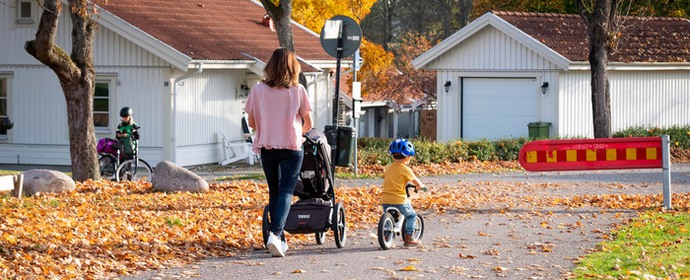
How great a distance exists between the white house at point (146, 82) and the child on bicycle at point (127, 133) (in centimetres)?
661

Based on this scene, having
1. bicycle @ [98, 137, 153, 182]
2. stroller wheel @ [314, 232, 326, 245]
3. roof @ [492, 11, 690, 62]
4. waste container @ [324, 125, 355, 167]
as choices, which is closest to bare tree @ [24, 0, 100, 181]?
bicycle @ [98, 137, 153, 182]

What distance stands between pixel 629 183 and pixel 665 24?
53.4ft

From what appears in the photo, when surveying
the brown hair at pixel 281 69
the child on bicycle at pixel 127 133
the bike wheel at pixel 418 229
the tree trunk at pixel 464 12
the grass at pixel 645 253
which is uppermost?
the tree trunk at pixel 464 12

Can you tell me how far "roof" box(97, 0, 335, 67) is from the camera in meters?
28.5

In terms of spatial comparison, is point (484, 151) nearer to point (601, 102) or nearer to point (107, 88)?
point (601, 102)

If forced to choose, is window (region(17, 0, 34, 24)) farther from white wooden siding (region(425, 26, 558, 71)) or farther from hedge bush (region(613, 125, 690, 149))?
hedge bush (region(613, 125, 690, 149))

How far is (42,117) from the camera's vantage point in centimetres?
2933

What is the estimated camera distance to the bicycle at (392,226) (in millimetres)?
11254

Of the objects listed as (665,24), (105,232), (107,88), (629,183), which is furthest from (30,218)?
(665,24)

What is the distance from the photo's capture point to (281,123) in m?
10.6

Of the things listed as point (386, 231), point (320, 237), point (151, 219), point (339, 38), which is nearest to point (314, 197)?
point (320, 237)

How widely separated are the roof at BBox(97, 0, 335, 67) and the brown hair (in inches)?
633

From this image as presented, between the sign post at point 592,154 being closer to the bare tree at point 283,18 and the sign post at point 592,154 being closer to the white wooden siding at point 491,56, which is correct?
the bare tree at point 283,18

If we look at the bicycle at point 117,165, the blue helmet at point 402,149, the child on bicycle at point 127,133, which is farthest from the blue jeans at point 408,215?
the child on bicycle at point 127,133
